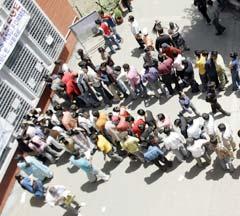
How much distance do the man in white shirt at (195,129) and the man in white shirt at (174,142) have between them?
1.05 feet

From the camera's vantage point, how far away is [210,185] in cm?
1391

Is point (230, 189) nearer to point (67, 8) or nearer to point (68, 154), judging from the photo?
point (68, 154)

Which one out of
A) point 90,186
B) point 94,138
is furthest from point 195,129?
point 90,186

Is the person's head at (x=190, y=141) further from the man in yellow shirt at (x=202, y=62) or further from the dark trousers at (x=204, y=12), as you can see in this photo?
the dark trousers at (x=204, y=12)

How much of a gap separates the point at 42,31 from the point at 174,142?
7685 mm

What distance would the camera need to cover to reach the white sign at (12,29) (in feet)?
56.5

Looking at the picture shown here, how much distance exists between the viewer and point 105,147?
48.9ft

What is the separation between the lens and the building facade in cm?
1711

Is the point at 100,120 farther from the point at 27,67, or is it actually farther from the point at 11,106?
the point at 27,67

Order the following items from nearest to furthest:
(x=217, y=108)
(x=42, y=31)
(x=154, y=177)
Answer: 1. (x=154, y=177)
2. (x=217, y=108)
3. (x=42, y=31)

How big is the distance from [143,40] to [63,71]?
2.93m

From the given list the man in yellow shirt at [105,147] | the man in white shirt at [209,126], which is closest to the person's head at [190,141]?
the man in white shirt at [209,126]

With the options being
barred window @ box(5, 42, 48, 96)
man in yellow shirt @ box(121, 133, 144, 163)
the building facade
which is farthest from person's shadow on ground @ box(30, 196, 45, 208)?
barred window @ box(5, 42, 48, 96)

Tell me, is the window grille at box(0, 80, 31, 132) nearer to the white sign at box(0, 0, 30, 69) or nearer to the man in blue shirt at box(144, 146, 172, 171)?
the white sign at box(0, 0, 30, 69)
